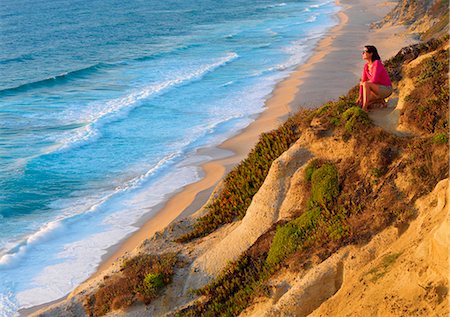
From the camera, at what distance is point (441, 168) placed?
970 centimetres

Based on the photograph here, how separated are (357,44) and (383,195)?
4363 centimetres

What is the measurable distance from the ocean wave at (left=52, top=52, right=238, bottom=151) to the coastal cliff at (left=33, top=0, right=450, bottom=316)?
16.8 metres

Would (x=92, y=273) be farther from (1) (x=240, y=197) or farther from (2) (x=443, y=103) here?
(2) (x=443, y=103)

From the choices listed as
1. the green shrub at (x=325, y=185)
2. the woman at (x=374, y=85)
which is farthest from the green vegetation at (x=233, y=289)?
the woman at (x=374, y=85)

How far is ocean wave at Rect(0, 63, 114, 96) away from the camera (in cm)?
4312

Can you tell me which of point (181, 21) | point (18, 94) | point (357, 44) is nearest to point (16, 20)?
point (181, 21)

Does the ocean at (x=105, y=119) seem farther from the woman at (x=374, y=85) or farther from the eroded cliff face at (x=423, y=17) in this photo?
the woman at (x=374, y=85)

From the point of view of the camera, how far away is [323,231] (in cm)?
1045

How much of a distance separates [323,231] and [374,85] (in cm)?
360

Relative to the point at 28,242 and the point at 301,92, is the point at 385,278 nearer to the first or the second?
the point at 28,242

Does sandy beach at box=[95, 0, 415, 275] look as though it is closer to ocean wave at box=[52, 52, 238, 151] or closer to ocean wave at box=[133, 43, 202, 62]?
ocean wave at box=[52, 52, 238, 151]

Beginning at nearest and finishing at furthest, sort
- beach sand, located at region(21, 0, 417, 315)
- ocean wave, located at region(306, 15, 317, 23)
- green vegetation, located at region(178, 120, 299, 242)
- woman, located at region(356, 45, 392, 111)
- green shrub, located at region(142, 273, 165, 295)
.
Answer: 1. green shrub, located at region(142, 273, 165, 295)
2. woman, located at region(356, 45, 392, 111)
3. green vegetation, located at region(178, 120, 299, 242)
4. beach sand, located at region(21, 0, 417, 315)
5. ocean wave, located at region(306, 15, 317, 23)

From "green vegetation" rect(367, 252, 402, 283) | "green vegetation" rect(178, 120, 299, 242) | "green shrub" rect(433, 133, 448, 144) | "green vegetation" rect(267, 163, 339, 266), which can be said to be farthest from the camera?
"green vegetation" rect(178, 120, 299, 242)

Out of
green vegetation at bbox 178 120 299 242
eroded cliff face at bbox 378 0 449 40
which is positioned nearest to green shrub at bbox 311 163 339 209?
green vegetation at bbox 178 120 299 242
